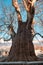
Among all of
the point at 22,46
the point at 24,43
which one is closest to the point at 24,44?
the point at 24,43

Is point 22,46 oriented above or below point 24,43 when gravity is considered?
below

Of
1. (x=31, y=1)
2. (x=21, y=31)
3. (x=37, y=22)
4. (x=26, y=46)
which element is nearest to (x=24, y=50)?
(x=26, y=46)

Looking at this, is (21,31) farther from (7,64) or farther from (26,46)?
(7,64)

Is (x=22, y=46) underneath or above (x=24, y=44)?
underneath

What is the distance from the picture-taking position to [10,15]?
20250 mm

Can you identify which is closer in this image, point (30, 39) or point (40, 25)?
point (30, 39)

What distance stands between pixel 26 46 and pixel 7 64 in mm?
3310

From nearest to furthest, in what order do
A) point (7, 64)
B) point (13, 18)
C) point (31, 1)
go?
point (7, 64) < point (31, 1) < point (13, 18)

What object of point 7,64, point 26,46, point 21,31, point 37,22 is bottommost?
point 7,64

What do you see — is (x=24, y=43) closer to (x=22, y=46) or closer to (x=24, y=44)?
(x=24, y=44)

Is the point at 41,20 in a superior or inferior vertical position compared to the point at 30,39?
superior

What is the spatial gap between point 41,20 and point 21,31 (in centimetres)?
614

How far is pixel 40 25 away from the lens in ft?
67.3

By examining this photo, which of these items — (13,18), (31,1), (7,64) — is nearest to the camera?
(7,64)
